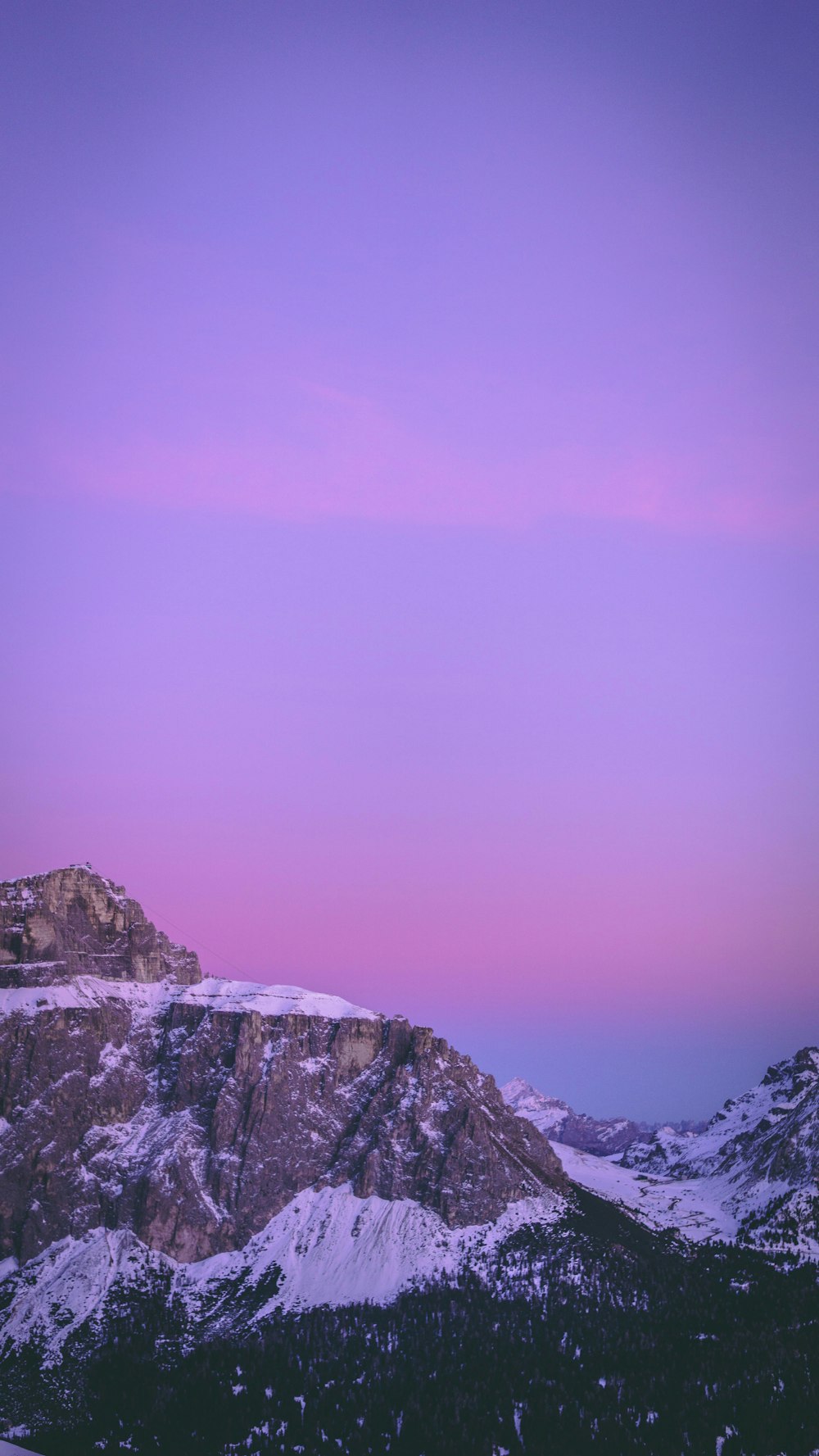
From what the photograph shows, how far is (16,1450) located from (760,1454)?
494 ft

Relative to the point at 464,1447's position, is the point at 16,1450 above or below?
above

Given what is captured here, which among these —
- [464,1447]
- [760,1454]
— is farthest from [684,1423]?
[464,1447]

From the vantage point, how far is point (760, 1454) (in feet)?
626

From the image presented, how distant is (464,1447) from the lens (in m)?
199

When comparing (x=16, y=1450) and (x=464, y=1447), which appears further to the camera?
(x=464, y=1447)

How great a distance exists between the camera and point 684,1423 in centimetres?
19975

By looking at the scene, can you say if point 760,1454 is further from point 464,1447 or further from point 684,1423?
point 464,1447

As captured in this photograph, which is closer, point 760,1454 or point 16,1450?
point 16,1450

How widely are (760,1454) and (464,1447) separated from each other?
50999mm

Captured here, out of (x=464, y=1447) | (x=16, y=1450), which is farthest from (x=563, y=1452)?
(x=16, y=1450)

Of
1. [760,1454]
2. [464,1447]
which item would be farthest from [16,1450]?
[760,1454]

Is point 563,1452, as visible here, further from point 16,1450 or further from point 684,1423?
point 16,1450

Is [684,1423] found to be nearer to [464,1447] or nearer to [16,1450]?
[464,1447]

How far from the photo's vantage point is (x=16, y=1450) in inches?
3575
